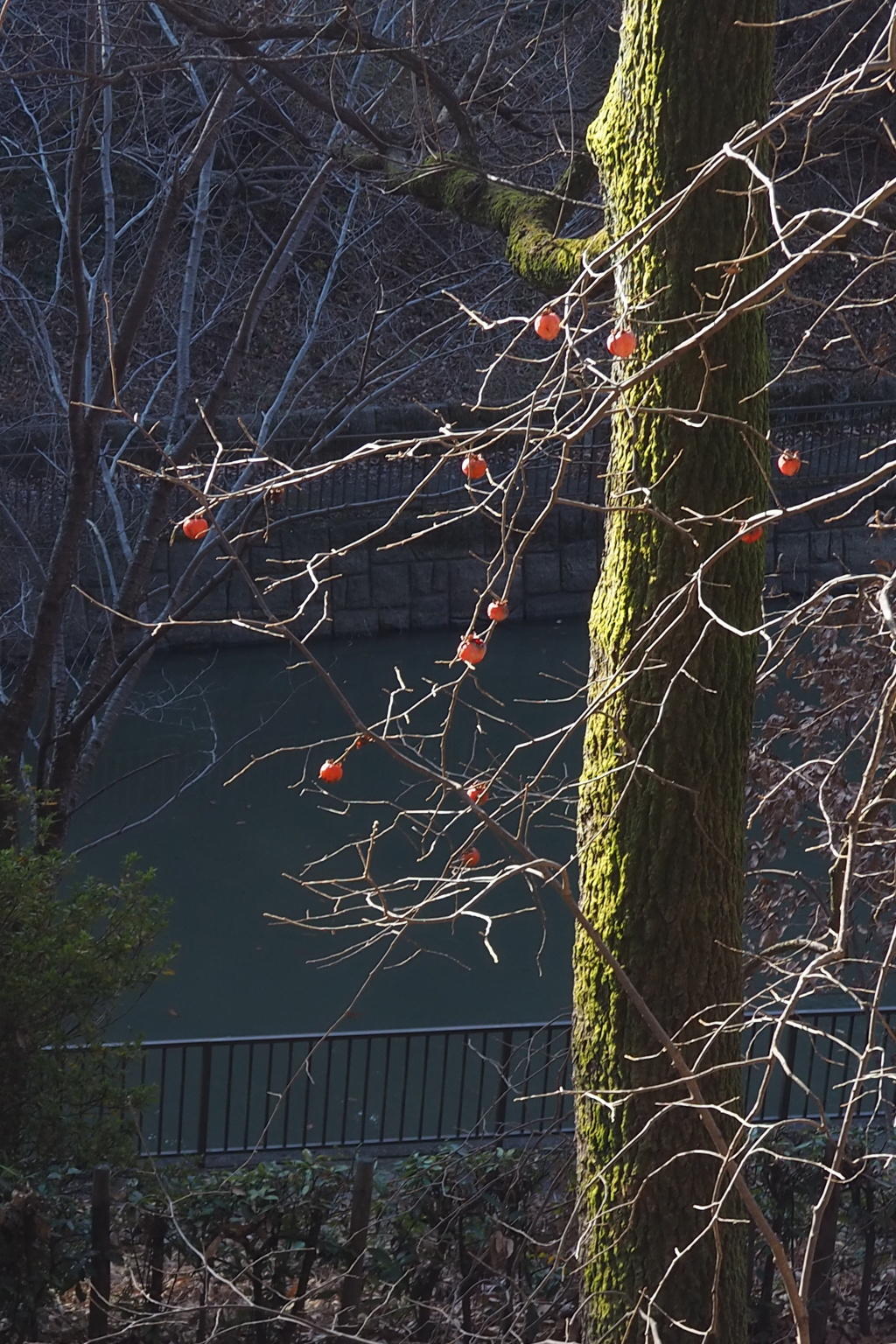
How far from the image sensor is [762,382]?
3.58 m

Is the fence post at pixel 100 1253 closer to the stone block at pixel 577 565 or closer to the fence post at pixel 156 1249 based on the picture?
the fence post at pixel 156 1249

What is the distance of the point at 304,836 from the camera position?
11.2 meters

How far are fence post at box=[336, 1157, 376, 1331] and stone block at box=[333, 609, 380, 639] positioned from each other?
1132 cm

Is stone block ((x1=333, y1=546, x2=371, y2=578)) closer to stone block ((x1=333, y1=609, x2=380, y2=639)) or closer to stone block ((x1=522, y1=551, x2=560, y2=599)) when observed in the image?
stone block ((x1=333, y1=609, x2=380, y2=639))

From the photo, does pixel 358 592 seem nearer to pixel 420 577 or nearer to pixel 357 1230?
pixel 420 577

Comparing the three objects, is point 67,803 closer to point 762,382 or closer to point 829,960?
point 762,382

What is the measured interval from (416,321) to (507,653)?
478 centimetres

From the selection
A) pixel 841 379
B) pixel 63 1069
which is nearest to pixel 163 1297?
pixel 63 1069

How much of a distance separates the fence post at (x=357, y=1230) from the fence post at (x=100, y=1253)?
2.38ft

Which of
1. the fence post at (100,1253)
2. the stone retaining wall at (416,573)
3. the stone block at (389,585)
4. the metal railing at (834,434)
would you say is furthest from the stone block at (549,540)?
the fence post at (100,1253)

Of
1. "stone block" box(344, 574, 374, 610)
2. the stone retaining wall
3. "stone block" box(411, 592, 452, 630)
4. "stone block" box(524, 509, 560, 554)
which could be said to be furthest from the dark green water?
"stone block" box(524, 509, 560, 554)

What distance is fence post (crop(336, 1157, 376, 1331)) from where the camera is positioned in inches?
165

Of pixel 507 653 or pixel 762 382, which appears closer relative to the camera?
pixel 762 382

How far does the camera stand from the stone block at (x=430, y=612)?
623 inches
